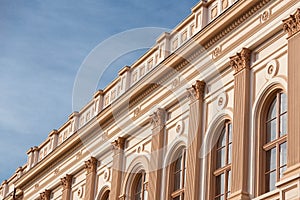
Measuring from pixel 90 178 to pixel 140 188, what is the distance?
524 cm

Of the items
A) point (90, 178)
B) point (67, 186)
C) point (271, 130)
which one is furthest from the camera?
point (67, 186)

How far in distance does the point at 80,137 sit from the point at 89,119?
1.38 m

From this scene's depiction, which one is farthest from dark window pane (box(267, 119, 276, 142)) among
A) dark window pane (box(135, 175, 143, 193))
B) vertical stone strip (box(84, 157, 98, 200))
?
vertical stone strip (box(84, 157, 98, 200))

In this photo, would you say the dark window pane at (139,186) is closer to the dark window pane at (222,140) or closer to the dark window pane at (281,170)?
the dark window pane at (222,140)

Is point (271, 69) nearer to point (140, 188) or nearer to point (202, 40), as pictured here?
point (202, 40)

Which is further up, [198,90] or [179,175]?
[198,90]

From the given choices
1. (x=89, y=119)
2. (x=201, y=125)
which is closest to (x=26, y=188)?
(x=89, y=119)

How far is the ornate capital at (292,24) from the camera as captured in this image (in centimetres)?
2844

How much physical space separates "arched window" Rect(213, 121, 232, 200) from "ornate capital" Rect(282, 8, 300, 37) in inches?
197

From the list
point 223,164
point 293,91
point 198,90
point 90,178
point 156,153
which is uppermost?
point 198,90

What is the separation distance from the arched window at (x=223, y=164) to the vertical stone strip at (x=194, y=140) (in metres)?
0.90

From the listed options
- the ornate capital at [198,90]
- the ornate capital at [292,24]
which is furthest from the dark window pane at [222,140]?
the ornate capital at [292,24]

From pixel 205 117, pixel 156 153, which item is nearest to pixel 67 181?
pixel 156 153

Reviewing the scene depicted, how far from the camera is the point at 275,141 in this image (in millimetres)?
28953
